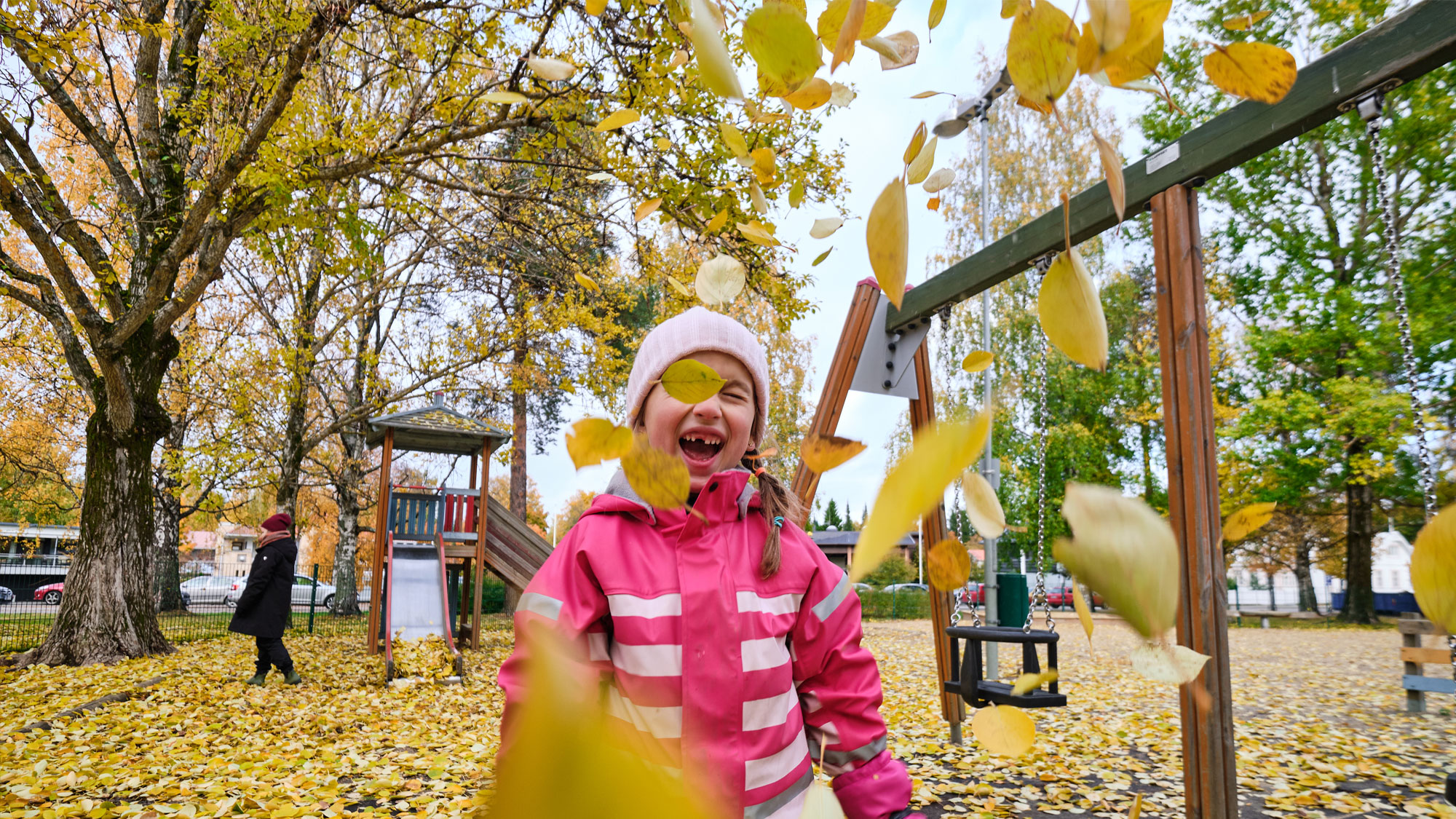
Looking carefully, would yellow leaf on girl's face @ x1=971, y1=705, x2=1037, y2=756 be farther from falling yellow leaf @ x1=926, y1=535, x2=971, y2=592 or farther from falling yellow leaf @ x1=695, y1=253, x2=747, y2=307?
falling yellow leaf @ x1=695, y1=253, x2=747, y2=307

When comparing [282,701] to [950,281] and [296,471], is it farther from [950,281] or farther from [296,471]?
[296,471]

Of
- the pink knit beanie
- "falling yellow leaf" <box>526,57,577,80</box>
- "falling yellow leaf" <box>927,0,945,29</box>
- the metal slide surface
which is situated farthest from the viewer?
the metal slide surface

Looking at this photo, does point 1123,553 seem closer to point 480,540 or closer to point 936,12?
point 936,12

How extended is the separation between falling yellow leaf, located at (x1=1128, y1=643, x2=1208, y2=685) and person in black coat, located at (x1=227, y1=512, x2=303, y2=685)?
7235 mm

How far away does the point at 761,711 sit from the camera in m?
1.35

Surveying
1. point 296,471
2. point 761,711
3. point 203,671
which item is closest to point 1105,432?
point 296,471

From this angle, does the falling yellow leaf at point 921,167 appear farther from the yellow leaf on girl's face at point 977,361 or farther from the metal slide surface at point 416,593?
the metal slide surface at point 416,593

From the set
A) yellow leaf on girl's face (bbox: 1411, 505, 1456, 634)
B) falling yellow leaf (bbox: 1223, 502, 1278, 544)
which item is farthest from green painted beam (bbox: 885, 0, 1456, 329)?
yellow leaf on girl's face (bbox: 1411, 505, 1456, 634)

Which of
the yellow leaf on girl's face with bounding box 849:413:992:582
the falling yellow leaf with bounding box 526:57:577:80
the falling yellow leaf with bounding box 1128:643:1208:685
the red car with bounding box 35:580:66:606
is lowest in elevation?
the red car with bounding box 35:580:66:606

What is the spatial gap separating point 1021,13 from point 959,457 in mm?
321

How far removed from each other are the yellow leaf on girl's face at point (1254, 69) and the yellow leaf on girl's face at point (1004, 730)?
47cm

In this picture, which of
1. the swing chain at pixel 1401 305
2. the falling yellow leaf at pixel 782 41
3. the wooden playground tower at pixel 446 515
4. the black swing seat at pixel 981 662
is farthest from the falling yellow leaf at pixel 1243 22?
the wooden playground tower at pixel 446 515

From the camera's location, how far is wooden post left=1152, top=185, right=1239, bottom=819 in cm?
209

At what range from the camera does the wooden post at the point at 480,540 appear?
8734 mm
